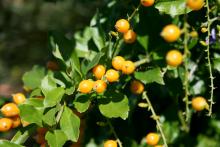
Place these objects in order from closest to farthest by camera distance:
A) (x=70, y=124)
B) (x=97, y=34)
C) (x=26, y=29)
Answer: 1. (x=70, y=124)
2. (x=97, y=34)
3. (x=26, y=29)

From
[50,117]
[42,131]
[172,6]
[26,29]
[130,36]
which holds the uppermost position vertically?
[172,6]

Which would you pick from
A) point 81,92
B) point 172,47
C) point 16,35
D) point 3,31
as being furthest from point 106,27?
point 3,31

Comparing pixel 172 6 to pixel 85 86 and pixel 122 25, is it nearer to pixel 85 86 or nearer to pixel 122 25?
pixel 122 25

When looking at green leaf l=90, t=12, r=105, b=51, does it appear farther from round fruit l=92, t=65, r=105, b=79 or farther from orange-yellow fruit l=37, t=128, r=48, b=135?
orange-yellow fruit l=37, t=128, r=48, b=135

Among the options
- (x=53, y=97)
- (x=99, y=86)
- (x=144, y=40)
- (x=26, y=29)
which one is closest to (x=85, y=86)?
(x=99, y=86)

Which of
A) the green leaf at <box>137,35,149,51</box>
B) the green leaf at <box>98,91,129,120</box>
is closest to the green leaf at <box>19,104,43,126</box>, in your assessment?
the green leaf at <box>98,91,129,120</box>

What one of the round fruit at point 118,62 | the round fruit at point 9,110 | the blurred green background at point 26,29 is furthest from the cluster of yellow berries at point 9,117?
the blurred green background at point 26,29
